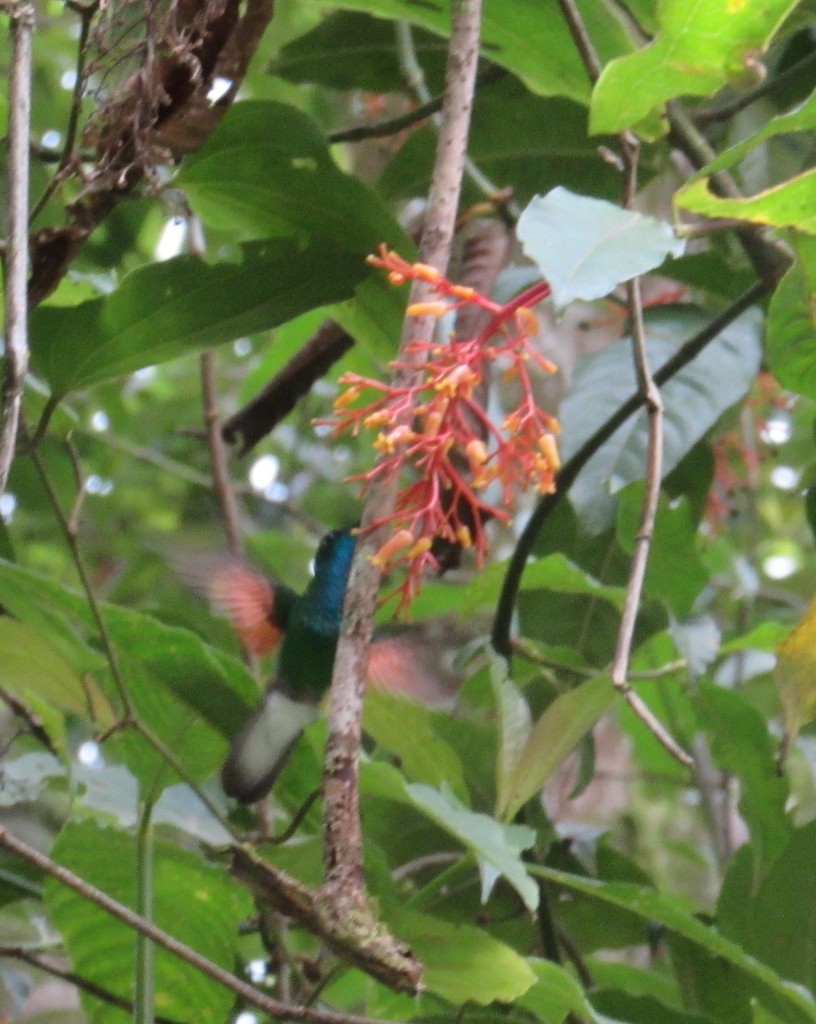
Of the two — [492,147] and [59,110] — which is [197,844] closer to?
[492,147]

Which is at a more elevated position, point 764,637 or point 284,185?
point 284,185

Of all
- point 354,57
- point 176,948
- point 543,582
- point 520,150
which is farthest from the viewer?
point 354,57

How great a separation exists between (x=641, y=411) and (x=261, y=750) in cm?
54

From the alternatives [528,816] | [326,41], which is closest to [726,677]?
[528,816]

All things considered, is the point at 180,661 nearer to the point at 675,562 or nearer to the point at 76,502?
the point at 76,502

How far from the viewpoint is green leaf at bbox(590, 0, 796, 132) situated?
3.02ft

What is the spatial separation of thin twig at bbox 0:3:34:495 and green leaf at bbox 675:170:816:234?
0.41 m

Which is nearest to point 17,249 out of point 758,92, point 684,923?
point 684,923

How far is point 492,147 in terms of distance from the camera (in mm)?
1565

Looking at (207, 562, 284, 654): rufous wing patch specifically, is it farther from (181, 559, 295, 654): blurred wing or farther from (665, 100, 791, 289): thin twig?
(665, 100, 791, 289): thin twig

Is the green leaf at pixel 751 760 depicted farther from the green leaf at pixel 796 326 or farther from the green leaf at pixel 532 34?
the green leaf at pixel 532 34

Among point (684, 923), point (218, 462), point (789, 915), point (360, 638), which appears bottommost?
point (789, 915)

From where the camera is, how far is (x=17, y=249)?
0.87 m

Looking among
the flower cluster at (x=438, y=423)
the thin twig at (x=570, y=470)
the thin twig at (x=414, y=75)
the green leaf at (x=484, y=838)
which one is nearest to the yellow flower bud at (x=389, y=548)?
the flower cluster at (x=438, y=423)
